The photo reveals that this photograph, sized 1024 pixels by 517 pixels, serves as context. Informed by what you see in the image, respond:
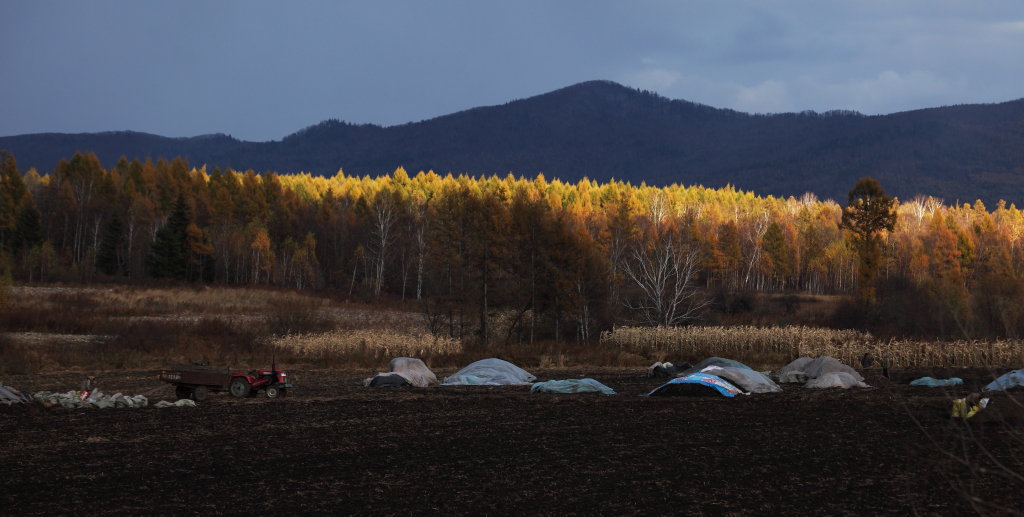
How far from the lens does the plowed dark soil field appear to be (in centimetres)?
1147

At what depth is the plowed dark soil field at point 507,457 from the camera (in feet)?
37.6

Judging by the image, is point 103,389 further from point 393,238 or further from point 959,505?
point 393,238

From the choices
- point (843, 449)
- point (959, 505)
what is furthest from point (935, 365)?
point (959, 505)

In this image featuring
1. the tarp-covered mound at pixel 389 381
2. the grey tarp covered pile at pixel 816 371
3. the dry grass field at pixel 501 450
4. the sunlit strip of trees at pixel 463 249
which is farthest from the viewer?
the sunlit strip of trees at pixel 463 249

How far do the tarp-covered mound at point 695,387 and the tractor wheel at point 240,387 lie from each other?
11073 millimetres

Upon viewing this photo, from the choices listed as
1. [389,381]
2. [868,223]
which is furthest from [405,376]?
[868,223]

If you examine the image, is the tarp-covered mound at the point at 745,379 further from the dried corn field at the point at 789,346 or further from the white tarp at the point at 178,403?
the white tarp at the point at 178,403

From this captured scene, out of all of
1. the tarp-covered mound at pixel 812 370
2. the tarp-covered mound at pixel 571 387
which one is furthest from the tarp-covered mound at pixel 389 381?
the tarp-covered mound at pixel 812 370

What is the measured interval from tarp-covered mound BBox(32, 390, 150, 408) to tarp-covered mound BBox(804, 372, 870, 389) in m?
19.1

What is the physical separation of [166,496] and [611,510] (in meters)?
5.95

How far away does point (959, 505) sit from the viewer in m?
11.0

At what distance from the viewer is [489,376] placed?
2886 cm

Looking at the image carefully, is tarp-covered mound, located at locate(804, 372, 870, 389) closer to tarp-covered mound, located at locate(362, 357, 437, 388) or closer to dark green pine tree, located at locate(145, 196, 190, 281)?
tarp-covered mound, located at locate(362, 357, 437, 388)

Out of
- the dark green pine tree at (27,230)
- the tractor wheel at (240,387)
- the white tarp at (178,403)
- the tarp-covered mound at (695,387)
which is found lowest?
the white tarp at (178,403)
